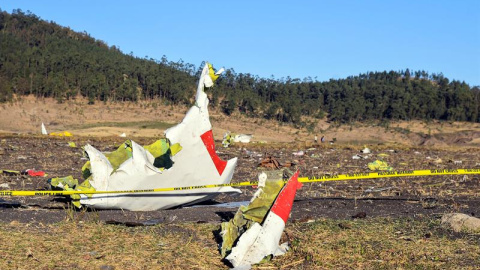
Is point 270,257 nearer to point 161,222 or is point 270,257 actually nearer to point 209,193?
point 161,222

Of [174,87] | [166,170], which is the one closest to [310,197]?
[166,170]

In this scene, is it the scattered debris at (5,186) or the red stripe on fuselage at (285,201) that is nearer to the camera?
the red stripe on fuselage at (285,201)

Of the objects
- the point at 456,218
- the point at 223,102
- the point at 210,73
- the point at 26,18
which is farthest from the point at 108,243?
the point at 26,18

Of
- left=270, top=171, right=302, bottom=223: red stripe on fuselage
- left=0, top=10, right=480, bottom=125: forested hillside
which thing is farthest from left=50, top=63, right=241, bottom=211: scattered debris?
left=0, top=10, right=480, bottom=125: forested hillside

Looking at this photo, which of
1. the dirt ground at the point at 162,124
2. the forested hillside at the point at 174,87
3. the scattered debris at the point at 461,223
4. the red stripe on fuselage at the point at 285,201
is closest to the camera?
the red stripe on fuselage at the point at 285,201

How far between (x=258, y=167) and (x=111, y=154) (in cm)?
663

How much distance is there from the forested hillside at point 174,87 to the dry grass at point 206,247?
46.4 meters

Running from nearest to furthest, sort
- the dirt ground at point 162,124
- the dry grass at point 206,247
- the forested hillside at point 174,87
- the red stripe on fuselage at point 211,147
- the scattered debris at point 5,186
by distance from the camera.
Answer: the dry grass at point 206,247 → the red stripe on fuselage at point 211,147 → the scattered debris at point 5,186 → the dirt ground at point 162,124 → the forested hillside at point 174,87

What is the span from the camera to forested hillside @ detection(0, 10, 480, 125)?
A: 53.8 m

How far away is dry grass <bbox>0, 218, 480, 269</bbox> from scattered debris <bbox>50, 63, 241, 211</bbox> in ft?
2.76

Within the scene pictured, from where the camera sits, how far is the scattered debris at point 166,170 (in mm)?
6570

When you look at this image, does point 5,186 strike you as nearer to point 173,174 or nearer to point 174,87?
point 173,174

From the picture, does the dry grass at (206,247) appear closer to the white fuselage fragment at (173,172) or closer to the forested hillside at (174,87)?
the white fuselage fragment at (173,172)

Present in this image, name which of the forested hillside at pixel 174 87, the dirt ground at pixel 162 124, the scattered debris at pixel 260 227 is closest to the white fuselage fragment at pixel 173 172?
the scattered debris at pixel 260 227
